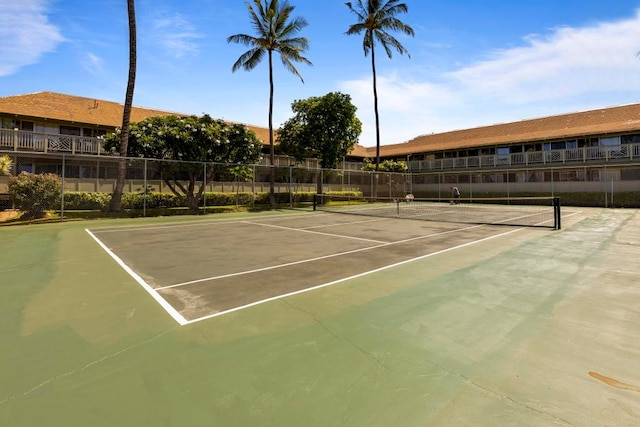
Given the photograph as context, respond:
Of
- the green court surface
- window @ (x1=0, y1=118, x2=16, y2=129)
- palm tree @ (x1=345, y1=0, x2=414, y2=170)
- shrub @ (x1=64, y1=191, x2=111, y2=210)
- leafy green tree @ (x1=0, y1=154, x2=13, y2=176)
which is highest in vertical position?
palm tree @ (x1=345, y1=0, x2=414, y2=170)

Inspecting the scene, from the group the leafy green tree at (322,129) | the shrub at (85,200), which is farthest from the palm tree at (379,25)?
the shrub at (85,200)

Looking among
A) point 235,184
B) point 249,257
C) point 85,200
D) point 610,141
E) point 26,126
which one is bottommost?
point 249,257

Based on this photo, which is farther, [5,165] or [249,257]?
[5,165]

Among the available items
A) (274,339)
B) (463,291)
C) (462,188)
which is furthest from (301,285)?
(462,188)

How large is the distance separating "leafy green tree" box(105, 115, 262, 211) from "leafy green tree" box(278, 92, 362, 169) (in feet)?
24.4

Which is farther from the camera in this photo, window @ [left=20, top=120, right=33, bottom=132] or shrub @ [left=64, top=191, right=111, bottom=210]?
window @ [left=20, top=120, right=33, bottom=132]

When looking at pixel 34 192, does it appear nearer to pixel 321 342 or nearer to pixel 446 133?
pixel 321 342

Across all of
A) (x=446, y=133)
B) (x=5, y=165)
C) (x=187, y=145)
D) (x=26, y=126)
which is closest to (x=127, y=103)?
(x=187, y=145)

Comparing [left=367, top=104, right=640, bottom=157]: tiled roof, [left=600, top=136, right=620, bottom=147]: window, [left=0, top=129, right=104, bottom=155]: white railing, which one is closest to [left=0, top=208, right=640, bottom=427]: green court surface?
[left=0, top=129, right=104, bottom=155]: white railing

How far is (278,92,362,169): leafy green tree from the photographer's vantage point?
28.5m

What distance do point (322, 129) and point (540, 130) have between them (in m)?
23.1

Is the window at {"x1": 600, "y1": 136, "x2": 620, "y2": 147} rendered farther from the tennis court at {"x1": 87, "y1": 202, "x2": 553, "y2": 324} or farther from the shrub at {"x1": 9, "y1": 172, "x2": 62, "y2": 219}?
the shrub at {"x1": 9, "y1": 172, "x2": 62, "y2": 219}

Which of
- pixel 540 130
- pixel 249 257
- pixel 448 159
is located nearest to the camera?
pixel 249 257

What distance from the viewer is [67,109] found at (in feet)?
79.1
